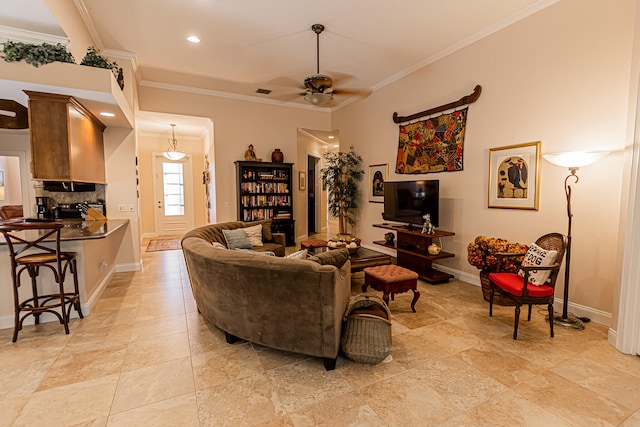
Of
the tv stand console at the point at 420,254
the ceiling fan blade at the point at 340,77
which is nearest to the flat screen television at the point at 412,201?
the tv stand console at the point at 420,254

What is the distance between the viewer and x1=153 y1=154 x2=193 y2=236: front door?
874 centimetres

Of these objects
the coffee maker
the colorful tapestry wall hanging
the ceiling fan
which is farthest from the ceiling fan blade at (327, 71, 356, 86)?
the coffee maker

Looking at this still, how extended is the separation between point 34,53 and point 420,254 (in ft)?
16.2

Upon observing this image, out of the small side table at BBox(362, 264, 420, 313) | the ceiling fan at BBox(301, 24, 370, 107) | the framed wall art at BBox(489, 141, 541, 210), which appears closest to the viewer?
the small side table at BBox(362, 264, 420, 313)

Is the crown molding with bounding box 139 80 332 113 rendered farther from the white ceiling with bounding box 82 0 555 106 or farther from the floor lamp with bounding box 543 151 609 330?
the floor lamp with bounding box 543 151 609 330

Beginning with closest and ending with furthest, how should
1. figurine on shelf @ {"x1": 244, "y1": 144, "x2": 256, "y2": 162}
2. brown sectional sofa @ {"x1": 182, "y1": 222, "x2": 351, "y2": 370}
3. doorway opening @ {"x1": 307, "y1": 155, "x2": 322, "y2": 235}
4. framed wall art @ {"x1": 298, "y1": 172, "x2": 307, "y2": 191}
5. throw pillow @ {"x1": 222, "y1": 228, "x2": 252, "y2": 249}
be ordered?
1. brown sectional sofa @ {"x1": 182, "y1": 222, "x2": 351, "y2": 370}
2. throw pillow @ {"x1": 222, "y1": 228, "x2": 252, "y2": 249}
3. figurine on shelf @ {"x1": 244, "y1": 144, "x2": 256, "y2": 162}
4. framed wall art @ {"x1": 298, "y1": 172, "x2": 307, "y2": 191}
5. doorway opening @ {"x1": 307, "y1": 155, "x2": 322, "y2": 235}

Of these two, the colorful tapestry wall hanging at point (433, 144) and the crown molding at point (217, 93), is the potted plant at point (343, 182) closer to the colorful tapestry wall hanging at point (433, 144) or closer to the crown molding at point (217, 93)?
the colorful tapestry wall hanging at point (433, 144)

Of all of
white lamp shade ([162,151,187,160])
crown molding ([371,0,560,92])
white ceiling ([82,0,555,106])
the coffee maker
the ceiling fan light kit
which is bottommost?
the coffee maker

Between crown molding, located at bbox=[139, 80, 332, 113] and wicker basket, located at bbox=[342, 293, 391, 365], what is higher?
crown molding, located at bbox=[139, 80, 332, 113]

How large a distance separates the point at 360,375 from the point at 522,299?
167cm

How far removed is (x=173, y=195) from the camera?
29.4 ft

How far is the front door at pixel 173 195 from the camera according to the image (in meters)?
8.74

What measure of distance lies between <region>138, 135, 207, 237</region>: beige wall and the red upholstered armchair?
826 centimetres

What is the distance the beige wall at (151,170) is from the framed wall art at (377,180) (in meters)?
5.46
